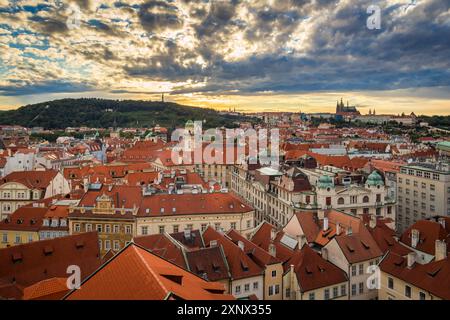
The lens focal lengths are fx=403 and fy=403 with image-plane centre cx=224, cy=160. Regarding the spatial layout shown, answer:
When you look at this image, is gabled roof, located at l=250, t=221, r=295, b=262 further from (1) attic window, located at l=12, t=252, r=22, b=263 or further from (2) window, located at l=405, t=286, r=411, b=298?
(1) attic window, located at l=12, t=252, r=22, b=263

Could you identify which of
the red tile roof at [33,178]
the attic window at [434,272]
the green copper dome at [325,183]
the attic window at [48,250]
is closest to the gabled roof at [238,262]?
the attic window at [434,272]

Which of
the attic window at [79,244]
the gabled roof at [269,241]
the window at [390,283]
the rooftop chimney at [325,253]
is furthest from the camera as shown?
the rooftop chimney at [325,253]

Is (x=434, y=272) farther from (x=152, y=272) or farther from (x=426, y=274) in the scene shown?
(x=152, y=272)

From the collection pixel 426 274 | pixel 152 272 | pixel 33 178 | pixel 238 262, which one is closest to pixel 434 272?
pixel 426 274

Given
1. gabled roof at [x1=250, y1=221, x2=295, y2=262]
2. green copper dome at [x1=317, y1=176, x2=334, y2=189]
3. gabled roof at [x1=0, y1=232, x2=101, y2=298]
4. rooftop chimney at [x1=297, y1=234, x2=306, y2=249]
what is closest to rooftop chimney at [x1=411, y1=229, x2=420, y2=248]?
rooftop chimney at [x1=297, y1=234, x2=306, y2=249]

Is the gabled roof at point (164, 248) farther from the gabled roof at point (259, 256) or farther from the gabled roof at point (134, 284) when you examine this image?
the gabled roof at point (134, 284)

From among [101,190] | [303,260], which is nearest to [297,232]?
[303,260]
